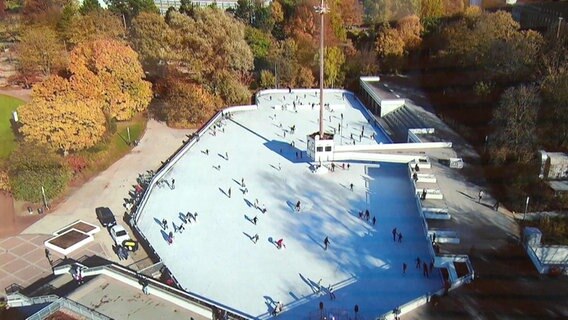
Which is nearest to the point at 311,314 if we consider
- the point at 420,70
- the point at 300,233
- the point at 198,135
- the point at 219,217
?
the point at 300,233

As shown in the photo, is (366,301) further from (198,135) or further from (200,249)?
(198,135)

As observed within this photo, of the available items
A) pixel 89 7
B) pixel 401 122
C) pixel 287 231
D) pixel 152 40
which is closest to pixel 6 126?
pixel 152 40

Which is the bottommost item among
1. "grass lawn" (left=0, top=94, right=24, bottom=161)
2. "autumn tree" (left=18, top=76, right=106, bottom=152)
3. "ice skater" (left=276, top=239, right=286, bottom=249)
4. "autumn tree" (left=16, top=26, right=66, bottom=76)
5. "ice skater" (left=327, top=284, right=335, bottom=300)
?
"ice skater" (left=327, top=284, right=335, bottom=300)

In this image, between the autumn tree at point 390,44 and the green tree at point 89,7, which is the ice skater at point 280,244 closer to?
the autumn tree at point 390,44

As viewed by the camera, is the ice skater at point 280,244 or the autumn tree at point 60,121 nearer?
the ice skater at point 280,244

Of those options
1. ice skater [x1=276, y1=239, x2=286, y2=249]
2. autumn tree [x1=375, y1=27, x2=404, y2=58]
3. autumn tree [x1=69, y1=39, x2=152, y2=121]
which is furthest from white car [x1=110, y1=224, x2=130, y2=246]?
autumn tree [x1=375, y1=27, x2=404, y2=58]

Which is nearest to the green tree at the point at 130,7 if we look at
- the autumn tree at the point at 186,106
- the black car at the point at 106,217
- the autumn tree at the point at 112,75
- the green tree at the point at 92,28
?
the green tree at the point at 92,28

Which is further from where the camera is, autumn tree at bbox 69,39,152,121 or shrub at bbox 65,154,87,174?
autumn tree at bbox 69,39,152,121

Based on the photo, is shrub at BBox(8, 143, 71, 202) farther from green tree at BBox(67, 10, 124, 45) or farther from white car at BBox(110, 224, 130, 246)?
green tree at BBox(67, 10, 124, 45)
